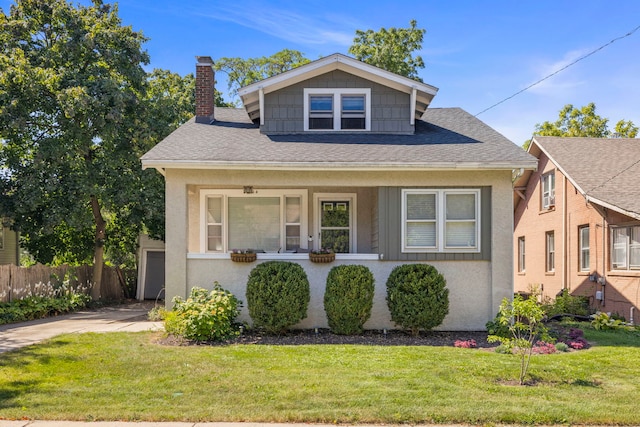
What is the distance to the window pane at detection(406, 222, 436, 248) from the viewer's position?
39.5 ft

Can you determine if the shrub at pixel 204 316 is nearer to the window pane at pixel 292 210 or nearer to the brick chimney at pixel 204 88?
the window pane at pixel 292 210

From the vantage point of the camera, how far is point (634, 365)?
8.69m

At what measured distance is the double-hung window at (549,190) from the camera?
802 inches

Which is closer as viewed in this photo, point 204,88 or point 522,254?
point 204,88

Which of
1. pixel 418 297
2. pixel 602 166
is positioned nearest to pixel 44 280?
pixel 418 297

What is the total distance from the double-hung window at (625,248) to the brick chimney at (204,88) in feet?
37.1

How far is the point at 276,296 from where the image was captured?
428 inches

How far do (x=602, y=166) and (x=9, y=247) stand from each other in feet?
68.2

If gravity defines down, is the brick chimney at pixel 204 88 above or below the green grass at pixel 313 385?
above

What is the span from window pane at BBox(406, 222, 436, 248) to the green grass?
2.76 metres

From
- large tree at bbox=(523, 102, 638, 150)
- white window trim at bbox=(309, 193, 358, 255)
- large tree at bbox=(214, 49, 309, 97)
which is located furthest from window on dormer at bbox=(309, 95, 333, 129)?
large tree at bbox=(523, 102, 638, 150)

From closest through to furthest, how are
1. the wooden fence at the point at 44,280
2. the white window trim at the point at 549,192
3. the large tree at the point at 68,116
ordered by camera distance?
the wooden fence at the point at 44,280
the large tree at the point at 68,116
the white window trim at the point at 549,192

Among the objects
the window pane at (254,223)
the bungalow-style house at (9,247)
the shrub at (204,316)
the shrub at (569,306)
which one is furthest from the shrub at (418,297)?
the bungalow-style house at (9,247)

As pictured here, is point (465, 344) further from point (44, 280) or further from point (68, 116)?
point (68, 116)
